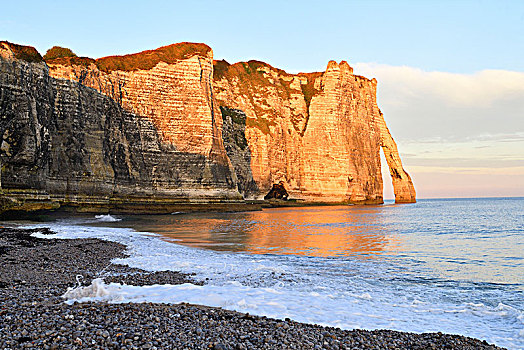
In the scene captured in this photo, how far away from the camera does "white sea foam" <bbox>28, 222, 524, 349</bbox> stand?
562cm

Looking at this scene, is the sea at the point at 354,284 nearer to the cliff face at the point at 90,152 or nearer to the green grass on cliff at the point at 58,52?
the cliff face at the point at 90,152

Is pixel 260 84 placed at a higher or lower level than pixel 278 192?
higher

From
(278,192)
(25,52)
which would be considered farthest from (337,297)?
(278,192)

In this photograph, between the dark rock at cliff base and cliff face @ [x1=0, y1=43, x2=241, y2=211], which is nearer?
cliff face @ [x1=0, y1=43, x2=241, y2=211]

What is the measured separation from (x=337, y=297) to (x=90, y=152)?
106 feet

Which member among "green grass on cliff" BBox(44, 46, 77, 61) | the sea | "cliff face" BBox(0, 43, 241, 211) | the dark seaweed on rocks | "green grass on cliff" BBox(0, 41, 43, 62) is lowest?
the sea

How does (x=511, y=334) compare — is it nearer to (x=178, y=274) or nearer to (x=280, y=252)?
(x=178, y=274)

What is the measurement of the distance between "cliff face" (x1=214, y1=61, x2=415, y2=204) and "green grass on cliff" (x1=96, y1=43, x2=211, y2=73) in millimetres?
15399

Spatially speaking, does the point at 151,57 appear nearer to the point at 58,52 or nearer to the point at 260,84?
the point at 58,52

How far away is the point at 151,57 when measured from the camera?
4428 cm

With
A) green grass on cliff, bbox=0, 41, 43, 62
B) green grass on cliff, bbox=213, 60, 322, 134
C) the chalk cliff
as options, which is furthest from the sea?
green grass on cliff, bbox=213, 60, 322, 134

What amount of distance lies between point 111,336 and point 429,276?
311 inches

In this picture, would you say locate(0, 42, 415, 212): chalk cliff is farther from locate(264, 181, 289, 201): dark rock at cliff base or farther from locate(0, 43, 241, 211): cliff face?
locate(264, 181, 289, 201): dark rock at cliff base

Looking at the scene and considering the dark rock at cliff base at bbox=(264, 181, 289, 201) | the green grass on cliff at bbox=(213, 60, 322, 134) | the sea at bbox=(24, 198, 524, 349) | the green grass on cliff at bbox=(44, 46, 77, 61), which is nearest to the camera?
the sea at bbox=(24, 198, 524, 349)
